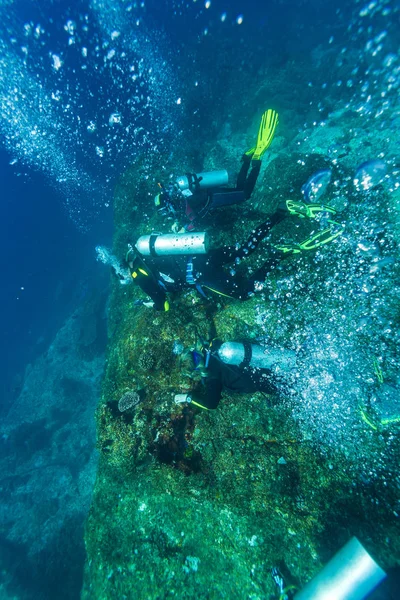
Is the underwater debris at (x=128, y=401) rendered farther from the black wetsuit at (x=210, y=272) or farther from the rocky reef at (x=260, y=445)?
the black wetsuit at (x=210, y=272)

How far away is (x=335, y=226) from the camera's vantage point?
18.4 ft

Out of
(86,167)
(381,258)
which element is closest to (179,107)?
(381,258)

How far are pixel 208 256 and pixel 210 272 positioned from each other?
0.39 metres

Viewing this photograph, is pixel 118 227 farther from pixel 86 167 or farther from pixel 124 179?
pixel 86 167

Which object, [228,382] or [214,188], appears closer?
[228,382]

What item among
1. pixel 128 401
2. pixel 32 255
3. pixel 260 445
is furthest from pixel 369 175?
pixel 32 255

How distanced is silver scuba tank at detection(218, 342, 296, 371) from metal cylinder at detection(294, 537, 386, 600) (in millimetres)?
2461

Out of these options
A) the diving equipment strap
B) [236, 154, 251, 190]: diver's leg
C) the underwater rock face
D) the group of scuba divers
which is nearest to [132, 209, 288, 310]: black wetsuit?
the group of scuba divers

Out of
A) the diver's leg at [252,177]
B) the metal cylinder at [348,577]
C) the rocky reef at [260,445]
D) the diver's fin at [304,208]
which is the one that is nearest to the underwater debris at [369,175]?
the rocky reef at [260,445]

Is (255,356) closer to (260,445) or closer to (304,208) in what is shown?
(260,445)

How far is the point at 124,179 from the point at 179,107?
9024 millimetres

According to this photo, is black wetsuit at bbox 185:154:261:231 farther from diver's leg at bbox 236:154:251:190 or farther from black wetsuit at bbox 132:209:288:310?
black wetsuit at bbox 132:209:288:310

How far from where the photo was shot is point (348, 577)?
9.64 feet

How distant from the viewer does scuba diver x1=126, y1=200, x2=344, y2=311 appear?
5250 millimetres
